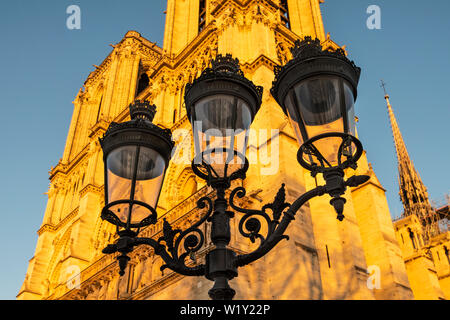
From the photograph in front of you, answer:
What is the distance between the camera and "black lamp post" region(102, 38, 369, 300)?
382 centimetres

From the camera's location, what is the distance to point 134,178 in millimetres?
4488

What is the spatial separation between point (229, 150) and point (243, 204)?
8.06m

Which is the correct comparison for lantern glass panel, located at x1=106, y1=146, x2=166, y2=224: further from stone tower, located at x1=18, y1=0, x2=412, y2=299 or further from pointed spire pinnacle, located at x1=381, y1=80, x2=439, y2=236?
pointed spire pinnacle, located at x1=381, y1=80, x2=439, y2=236

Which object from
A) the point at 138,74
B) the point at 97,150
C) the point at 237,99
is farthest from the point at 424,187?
the point at 237,99

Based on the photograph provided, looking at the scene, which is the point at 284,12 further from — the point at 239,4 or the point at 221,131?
the point at 221,131

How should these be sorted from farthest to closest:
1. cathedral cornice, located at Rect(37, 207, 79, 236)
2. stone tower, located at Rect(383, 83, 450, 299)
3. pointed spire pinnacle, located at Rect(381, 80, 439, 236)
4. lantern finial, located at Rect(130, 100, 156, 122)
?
pointed spire pinnacle, located at Rect(381, 80, 439, 236), cathedral cornice, located at Rect(37, 207, 79, 236), stone tower, located at Rect(383, 83, 450, 299), lantern finial, located at Rect(130, 100, 156, 122)

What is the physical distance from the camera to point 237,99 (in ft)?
14.5

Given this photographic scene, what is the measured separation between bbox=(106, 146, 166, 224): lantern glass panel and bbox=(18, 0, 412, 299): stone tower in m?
2.03

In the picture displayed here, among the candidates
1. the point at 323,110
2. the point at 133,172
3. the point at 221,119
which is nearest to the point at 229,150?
the point at 221,119

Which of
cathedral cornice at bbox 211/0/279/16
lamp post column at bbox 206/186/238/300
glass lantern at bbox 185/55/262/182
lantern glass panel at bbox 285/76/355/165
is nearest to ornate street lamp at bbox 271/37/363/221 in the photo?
lantern glass panel at bbox 285/76/355/165

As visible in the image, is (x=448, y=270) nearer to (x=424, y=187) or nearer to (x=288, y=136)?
(x=424, y=187)

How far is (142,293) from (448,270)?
26439mm

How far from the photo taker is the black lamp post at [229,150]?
3.82m

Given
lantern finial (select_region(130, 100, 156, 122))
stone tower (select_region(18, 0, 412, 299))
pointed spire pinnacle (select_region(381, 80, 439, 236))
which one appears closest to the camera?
lantern finial (select_region(130, 100, 156, 122))
